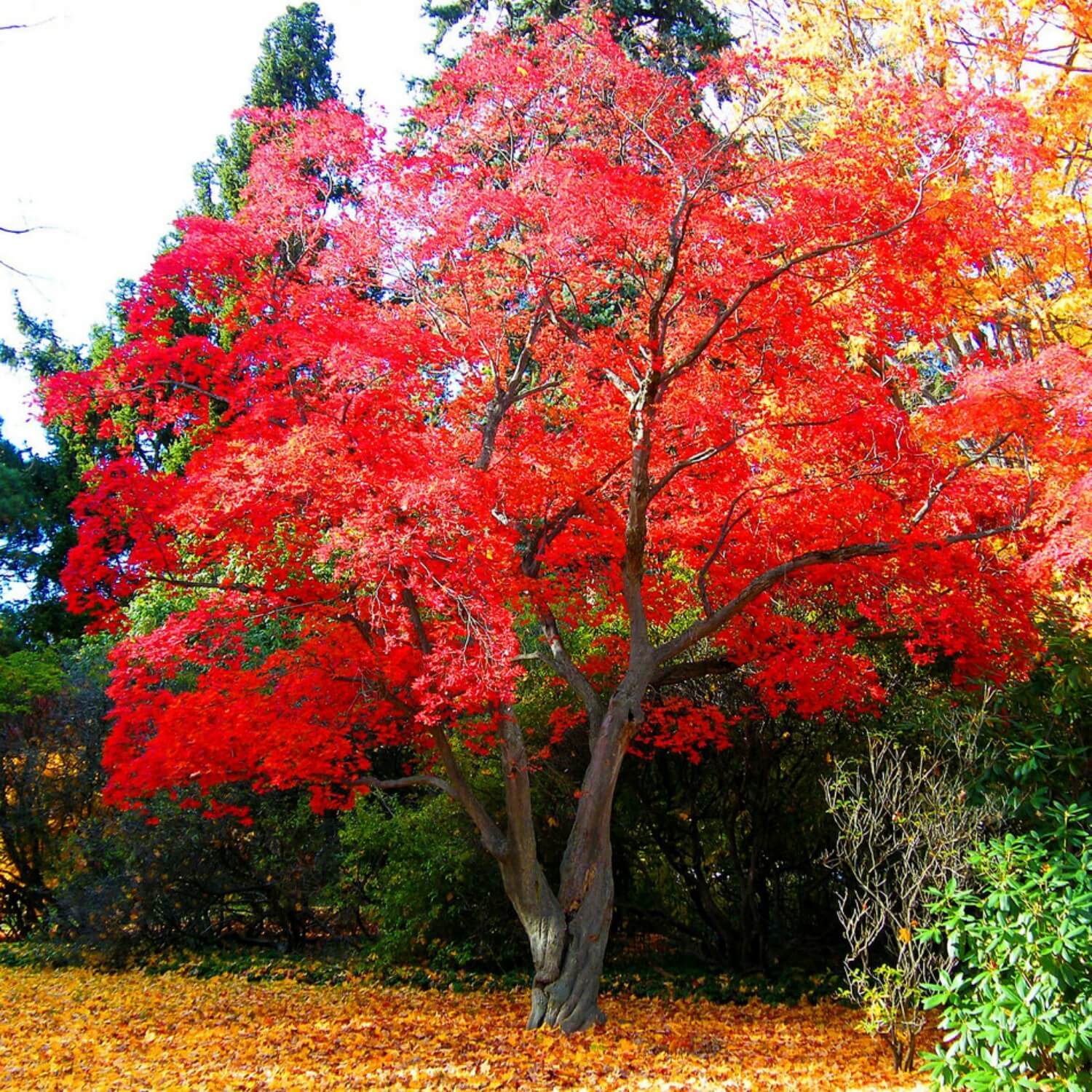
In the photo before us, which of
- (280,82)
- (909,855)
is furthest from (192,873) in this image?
(280,82)

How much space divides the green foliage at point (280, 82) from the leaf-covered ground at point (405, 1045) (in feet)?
51.8

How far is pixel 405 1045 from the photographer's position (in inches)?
247

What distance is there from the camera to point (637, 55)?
13.5m

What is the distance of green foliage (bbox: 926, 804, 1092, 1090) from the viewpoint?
13.8 ft

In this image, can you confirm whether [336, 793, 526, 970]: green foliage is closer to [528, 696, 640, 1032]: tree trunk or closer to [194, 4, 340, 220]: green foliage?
[528, 696, 640, 1032]: tree trunk

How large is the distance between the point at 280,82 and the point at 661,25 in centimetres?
868

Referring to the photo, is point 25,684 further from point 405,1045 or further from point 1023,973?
point 1023,973

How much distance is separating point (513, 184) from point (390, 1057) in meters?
6.20

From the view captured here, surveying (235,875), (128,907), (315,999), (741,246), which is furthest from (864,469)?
(128,907)

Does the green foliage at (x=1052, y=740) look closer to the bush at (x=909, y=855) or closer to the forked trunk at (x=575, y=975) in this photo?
the bush at (x=909, y=855)

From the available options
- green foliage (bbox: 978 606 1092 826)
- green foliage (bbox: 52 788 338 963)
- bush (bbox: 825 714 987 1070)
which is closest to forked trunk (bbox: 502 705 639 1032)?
bush (bbox: 825 714 987 1070)

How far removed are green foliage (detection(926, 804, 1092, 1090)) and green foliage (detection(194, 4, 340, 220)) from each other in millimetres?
18512

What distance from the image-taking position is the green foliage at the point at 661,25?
45.9 ft

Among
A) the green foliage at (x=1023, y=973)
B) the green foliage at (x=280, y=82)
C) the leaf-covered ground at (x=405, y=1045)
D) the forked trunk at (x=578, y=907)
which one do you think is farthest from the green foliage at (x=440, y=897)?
the green foliage at (x=280, y=82)
